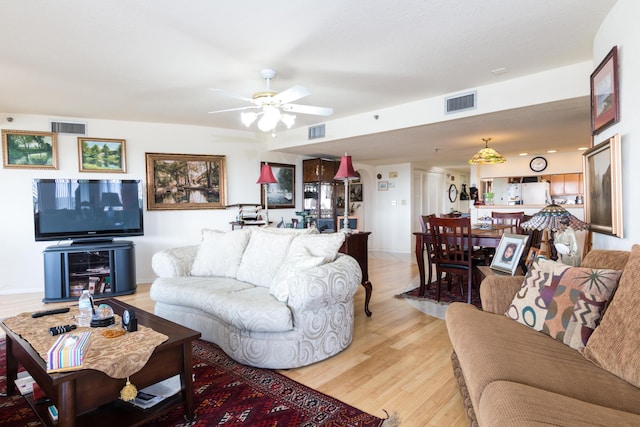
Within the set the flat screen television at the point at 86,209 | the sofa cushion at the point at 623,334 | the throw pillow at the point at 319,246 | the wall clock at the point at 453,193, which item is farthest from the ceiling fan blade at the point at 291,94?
the wall clock at the point at 453,193

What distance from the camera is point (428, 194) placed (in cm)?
938

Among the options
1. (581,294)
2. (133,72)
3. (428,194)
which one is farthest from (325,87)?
(428,194)

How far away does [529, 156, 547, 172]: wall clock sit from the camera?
283 inches

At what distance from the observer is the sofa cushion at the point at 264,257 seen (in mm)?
3028

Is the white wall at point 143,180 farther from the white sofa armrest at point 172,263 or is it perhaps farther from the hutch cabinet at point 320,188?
the white sofa armrest at point 172,263

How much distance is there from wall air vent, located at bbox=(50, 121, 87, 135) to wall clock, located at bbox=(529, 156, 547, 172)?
7955 millimetres

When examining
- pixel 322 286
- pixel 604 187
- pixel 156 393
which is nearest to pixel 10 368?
pixel 156 393

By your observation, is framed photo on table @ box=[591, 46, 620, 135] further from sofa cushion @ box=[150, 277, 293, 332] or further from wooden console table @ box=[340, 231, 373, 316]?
sofa cushion @ box=[150, 277, 293, 332]

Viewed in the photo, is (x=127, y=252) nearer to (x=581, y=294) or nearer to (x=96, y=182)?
(x=96, y=182)

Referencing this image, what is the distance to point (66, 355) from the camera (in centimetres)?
147

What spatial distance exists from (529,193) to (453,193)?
2.73 meters

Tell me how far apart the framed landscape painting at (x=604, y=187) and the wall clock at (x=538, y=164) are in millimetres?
5010

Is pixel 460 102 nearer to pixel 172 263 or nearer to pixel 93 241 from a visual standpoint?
pixel 172 263

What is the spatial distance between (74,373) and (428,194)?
8885 millimetres
